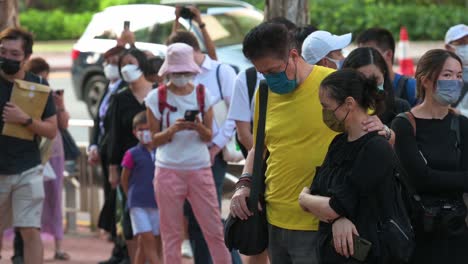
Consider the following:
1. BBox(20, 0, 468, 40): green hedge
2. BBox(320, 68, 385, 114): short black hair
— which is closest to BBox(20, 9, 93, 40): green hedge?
BBox(20, 0, 468, 40): green hedge

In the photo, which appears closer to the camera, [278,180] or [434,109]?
[278,180]

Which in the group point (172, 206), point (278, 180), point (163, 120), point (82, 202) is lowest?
point (82, 202)

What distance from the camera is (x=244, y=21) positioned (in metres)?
16.9

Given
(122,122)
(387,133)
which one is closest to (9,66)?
(122,122)

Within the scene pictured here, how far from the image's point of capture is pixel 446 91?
584cm

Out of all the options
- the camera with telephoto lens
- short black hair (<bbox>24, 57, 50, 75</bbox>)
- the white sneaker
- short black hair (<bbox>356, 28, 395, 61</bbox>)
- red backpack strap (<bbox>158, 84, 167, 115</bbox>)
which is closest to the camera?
red backpack strap (<bbox>158, 84, 167, 115</bbox>)

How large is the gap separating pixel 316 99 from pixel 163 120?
8.10 ft

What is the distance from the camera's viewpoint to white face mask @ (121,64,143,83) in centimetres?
859

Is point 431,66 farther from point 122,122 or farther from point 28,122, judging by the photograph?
point 122,122

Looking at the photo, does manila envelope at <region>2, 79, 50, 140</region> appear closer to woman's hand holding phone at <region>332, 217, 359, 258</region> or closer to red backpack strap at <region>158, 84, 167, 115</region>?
red backpack strap at <region>158, 84, 167, 115</region>

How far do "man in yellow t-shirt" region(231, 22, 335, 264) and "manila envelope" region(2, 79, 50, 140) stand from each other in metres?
2.84

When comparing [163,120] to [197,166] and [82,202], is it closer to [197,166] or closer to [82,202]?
[197,166]

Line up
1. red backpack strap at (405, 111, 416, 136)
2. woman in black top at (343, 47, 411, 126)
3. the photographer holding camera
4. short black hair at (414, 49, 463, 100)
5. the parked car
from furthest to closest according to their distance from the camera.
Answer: the parked car → the photographer holding camera → woman in black top at (343, 47, 411, 126) → short black hair at (414, 49, 463, 100) → red backpack strap at (405, 111, 416, 136)

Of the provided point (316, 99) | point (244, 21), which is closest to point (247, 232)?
point (316, 99)
